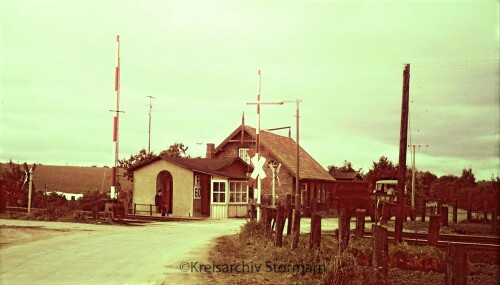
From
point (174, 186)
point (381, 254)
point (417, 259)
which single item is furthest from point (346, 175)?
point (381, 254)

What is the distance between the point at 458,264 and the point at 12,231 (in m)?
15.3

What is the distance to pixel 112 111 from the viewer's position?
2320 cm

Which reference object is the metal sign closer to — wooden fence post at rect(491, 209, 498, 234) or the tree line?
wooden fence post at rect(491, 209, 498, 234)

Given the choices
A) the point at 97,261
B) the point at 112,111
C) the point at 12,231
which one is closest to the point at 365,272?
the point at 97,261

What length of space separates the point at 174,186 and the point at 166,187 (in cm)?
282

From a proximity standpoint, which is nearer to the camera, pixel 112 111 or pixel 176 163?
pixel 112 111

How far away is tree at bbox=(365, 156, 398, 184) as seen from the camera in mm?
55469

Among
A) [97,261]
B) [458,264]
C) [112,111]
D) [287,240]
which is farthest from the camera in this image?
[112,111]

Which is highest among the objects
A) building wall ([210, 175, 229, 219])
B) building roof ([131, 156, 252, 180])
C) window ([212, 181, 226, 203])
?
building roof ([131, 156, 252, 180])

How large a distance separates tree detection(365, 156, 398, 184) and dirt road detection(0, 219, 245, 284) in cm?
3950

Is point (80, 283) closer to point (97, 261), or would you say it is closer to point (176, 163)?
point (97, 261)

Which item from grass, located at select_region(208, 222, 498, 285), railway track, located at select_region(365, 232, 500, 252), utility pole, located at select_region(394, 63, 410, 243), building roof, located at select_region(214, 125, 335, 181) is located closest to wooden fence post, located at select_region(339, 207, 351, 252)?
grass, located at select_region(208, 222, 498, 285)

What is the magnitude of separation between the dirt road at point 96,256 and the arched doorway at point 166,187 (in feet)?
54.0

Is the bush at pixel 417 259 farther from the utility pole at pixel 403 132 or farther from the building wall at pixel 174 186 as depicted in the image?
the building wall at pixel 174 186
